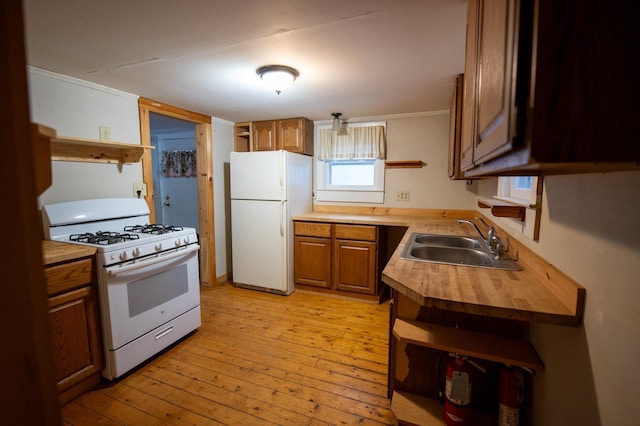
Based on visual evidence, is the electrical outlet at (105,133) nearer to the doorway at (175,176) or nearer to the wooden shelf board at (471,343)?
the doorway at (175,176)

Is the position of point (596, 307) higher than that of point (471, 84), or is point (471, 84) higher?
point (471, 84)

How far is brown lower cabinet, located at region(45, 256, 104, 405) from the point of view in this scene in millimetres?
1599

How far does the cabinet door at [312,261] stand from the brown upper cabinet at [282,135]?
114cm

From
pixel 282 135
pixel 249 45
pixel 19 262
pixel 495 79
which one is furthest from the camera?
pixel 282 135

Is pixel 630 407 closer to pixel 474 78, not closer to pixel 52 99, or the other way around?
pixel 474 78

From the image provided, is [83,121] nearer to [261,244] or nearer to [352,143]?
[261,244]

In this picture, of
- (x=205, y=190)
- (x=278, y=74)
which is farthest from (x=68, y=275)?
(x=205, y=190)

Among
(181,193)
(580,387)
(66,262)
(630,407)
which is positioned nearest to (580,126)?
(630,407)

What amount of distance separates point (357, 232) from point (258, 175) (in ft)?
4.27

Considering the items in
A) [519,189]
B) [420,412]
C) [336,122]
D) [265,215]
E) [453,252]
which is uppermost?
[336,122]

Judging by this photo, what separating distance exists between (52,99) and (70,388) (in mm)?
1981

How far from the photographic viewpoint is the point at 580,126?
453 millimetres

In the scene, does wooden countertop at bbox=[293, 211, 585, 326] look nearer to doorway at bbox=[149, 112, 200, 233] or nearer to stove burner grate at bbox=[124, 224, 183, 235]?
stove burner grate at bbox=[124, 224, 183, 235]

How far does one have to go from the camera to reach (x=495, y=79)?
0.65 metres
